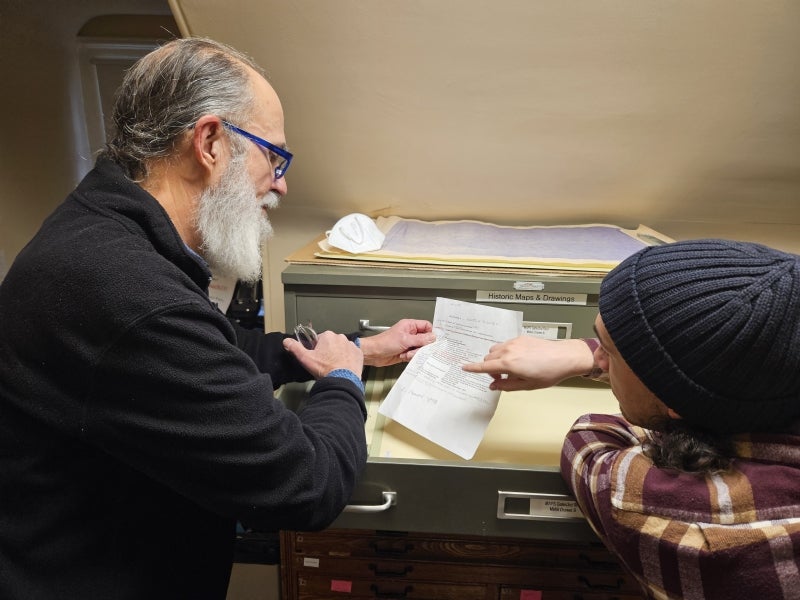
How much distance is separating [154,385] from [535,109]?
1.07m

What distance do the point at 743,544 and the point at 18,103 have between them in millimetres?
1881

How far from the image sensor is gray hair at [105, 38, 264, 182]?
74cm

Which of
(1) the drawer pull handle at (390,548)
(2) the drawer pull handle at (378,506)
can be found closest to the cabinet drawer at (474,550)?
(1) the drawer pull handle at (390,548)

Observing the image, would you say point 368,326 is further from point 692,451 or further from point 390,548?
point 692,451

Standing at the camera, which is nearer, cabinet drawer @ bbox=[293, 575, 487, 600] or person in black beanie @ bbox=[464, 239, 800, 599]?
person in black beanie @ bbox=[464, 239, 800, 599]

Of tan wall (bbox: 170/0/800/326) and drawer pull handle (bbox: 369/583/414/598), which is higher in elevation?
tan wall (bbox: 170/0/800/326)

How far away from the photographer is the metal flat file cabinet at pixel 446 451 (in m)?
0.94

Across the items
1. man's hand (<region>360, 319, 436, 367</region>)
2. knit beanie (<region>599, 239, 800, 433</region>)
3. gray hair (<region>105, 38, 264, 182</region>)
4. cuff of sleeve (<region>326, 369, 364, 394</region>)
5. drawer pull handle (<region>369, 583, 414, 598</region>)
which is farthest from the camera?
drawer pull handle (<region>369, 583, 414, 598</region>)

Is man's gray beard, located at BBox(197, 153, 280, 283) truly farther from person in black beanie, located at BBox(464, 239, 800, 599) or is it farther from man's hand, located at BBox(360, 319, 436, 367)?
person in black beanie, located at BBox(464, 239, 800, 599)

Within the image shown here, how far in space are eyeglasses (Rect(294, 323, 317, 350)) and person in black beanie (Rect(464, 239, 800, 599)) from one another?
56 cm

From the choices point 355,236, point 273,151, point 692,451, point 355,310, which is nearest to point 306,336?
point 355,310

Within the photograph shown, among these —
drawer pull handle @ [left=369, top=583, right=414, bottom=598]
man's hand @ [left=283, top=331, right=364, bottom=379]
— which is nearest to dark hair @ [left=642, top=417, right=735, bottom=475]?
man's hand @ [left=283, top=331, right=364, bottom=379]

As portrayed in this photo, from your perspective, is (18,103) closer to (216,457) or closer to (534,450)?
(216,457)

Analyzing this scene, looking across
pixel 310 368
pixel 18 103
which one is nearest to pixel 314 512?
pixel 310 368
